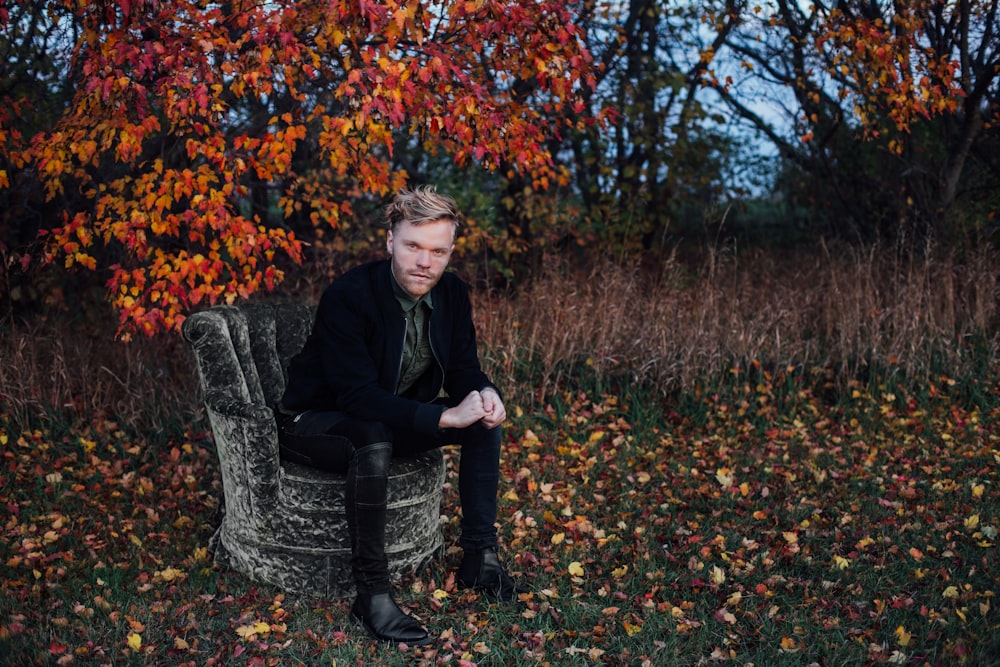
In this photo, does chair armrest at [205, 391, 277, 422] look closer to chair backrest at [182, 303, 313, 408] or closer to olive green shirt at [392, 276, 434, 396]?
chair backrest at [182, 303, 313, 408]

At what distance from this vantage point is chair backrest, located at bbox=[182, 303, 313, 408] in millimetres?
3551

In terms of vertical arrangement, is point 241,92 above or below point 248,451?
above

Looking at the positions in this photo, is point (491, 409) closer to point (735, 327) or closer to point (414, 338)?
point (414, 338)

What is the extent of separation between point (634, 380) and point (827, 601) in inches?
98.8

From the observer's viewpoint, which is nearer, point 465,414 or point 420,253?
point 465,414

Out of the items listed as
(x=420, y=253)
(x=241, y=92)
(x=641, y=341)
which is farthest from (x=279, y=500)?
(x=641, y=341)

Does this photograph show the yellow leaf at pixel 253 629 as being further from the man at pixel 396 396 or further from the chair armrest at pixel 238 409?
the chair armrest at pixel 238 409

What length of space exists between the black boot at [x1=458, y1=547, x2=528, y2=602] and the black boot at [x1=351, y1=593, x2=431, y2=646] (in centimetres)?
38

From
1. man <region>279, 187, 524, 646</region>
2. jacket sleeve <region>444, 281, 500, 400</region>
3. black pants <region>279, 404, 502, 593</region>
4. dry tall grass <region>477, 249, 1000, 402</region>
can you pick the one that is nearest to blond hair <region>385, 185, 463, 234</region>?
man <region>279, 187, 524, 646</region>

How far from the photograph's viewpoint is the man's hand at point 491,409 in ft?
10.3

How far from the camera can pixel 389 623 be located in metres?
3.16

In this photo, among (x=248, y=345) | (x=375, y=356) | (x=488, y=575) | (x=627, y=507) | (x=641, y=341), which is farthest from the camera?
(x=641, y=341)

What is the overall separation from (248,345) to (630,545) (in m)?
1.93

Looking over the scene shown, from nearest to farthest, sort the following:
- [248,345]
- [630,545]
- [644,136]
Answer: [248,345]
[630,545]
[644,136]
